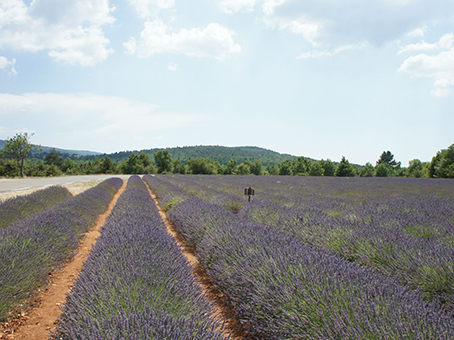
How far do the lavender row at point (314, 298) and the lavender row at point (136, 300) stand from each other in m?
0.42

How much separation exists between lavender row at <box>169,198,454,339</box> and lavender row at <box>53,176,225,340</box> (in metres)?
0.42

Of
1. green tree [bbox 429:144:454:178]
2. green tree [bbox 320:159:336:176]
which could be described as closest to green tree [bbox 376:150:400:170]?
green tree [bbox 320:159:336:176]

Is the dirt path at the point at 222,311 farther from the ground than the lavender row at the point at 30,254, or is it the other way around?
the lavender row at the point at 30,254

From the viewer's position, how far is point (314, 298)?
5.80 ft

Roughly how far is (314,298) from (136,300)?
1173 mm

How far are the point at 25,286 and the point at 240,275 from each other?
2.12 m

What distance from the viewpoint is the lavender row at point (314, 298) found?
138 cm

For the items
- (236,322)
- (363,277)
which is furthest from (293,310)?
(236,322)

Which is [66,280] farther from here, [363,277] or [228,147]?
[228,147]

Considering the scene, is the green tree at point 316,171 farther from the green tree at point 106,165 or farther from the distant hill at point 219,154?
the distant hill at point 219,154

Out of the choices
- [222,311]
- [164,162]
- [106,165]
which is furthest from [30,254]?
[106,165]

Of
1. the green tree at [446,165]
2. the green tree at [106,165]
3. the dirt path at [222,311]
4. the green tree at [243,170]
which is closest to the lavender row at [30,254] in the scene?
the dirt path at [222,311]

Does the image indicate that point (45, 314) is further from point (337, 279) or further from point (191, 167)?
point (191, 167)

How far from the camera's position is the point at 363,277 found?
6.40 feet
